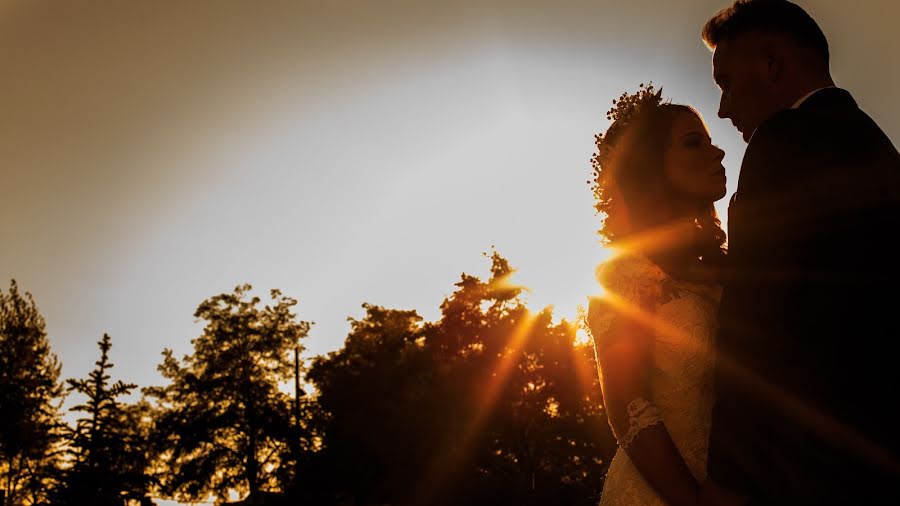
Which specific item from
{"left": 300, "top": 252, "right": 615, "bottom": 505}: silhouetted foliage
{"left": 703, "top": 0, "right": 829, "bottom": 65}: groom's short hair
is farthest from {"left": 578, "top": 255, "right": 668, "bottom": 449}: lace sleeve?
{"left": 300, "top": 252, "right": 615, "bottom": 505}: silhouetted foliage

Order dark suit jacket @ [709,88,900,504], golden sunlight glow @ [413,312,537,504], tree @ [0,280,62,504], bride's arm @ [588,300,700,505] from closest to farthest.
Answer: dark suit jacket @ [709,88,900,504] → bride's arm @ [588,300,700,505] → golden sunlight glow @ [413,312,537,504] → tree @ [0,280,62,504]

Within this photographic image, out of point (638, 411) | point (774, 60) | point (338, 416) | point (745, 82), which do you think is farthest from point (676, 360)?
point (338, 416)

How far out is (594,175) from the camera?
4.15 meters

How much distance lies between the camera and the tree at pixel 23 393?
114ft

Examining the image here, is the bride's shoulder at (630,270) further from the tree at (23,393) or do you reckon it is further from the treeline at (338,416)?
the tree at (23,393)

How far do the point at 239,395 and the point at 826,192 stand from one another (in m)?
48.0

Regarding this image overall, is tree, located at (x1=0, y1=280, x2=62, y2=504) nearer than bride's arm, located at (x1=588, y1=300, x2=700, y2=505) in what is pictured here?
No

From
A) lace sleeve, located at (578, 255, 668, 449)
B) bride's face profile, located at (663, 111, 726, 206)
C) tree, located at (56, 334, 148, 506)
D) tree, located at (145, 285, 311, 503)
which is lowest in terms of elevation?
lace sleeve, located at (578, 255, 668, 449)

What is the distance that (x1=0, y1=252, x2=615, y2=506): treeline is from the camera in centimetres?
2295

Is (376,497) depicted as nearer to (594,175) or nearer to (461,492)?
(461,492)

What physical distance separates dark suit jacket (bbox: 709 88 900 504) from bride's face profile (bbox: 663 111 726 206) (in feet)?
3.05

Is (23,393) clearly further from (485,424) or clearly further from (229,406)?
(485,424)

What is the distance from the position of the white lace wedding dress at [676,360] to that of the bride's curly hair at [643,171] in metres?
0.40

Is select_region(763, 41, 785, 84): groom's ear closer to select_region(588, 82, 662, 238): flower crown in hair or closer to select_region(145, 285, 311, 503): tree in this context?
select_region(588, 82, 662, 238): flower crown in hair
